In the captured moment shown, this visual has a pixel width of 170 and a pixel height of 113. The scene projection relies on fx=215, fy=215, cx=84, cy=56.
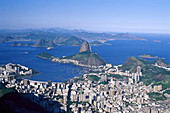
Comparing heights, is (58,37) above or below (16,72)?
above

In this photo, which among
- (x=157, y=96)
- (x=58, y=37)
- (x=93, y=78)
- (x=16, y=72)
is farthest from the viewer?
(x=58, y=37)

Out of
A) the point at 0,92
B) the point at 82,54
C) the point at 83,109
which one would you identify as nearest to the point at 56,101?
the point at 83,109

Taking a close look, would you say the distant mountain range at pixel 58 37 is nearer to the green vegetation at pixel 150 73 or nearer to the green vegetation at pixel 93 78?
the green vegetation at pixel 150 73

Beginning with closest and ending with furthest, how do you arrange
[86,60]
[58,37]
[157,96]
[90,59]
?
1. [157,96]
2. [90,59]
3. [86,60]
4. [58,37]

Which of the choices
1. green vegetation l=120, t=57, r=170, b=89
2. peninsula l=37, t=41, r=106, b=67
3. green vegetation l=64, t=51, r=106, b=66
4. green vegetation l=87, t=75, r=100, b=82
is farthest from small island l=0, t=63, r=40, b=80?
green vegetation l=120, t=57, r=170, b=89

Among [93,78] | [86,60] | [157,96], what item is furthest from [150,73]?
[86,60]

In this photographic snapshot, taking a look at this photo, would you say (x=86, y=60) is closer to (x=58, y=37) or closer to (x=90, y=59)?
(x=90, y=59)

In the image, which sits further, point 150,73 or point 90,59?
point 90,59

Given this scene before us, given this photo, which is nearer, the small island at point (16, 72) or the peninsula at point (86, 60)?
the small island at point (16, 72)

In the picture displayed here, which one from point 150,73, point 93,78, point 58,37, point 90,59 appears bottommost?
point 93,78

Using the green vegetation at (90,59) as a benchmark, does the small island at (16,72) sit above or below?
below

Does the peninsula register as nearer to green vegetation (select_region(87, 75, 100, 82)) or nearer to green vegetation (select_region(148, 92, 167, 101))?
green vegetation (select_region(87, 75, 100, 82))

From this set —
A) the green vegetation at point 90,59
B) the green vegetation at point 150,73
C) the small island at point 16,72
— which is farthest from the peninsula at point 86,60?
the small island at point 16,72
